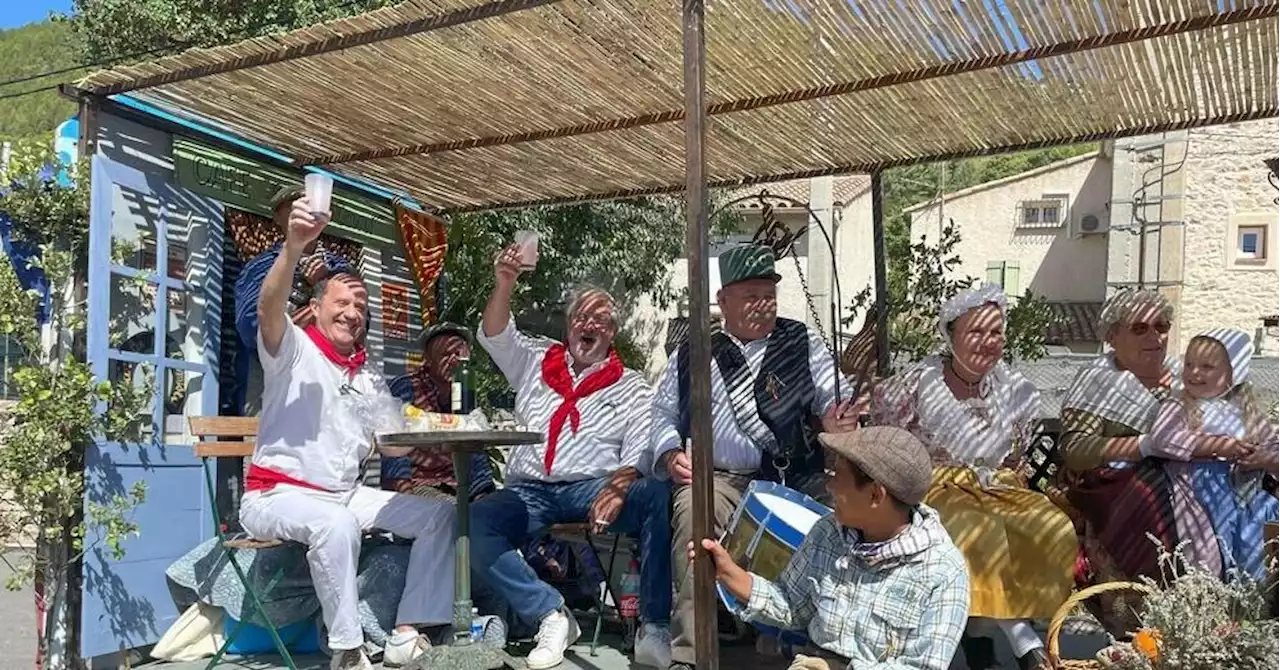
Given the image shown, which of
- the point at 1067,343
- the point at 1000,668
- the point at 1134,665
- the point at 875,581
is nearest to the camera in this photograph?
the point at 875,581

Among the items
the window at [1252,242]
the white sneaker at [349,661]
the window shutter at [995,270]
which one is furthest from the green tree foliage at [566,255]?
the window shutter at [995,270]

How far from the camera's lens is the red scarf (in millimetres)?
4666

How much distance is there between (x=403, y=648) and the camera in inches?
165

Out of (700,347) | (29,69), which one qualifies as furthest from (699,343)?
(29,69)

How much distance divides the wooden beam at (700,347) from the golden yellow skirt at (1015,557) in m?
1.06

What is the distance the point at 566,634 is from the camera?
4359mm

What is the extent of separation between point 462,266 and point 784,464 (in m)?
6.74

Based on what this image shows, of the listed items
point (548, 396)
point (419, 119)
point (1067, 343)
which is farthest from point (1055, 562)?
point (1067, 343)

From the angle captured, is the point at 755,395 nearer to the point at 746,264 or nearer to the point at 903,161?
the point at 746,264

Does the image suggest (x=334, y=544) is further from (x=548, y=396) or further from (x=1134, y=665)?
(x=1134, y=665)

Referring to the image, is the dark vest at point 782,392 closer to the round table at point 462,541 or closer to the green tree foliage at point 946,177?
the round table at point 462,541

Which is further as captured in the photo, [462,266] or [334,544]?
[462,266]

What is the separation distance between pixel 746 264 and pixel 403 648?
2.03 m

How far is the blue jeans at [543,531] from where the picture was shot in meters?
4.03
